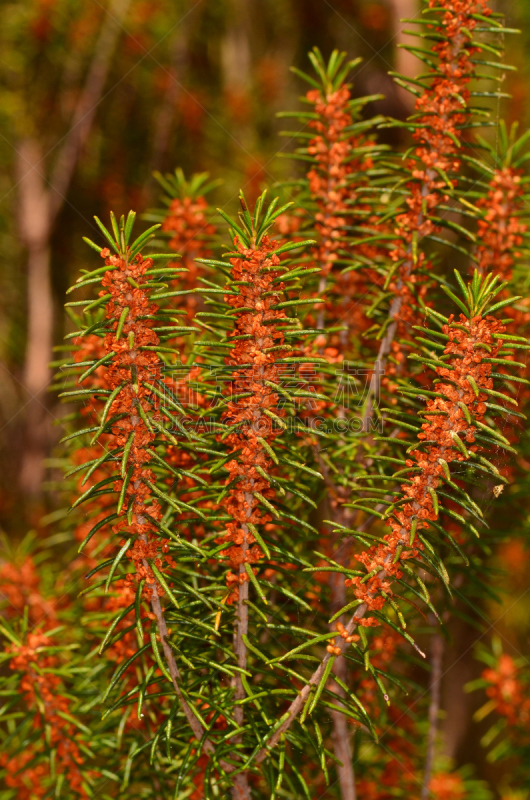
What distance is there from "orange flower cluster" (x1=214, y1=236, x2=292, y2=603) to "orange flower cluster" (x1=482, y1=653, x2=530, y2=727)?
0.53 meters

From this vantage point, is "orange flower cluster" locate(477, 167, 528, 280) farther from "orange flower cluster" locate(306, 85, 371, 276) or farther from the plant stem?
the plant stem

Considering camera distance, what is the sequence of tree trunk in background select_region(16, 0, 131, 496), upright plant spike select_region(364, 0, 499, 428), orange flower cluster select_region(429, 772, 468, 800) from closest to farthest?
1. upright plant spike select_region(364, 0, 499, 428)
2. orange flower cluster select_region(429, 772, 468, 800)
3. tree trunk in background select_region(16, 0, 131, 496)

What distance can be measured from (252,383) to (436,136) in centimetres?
31

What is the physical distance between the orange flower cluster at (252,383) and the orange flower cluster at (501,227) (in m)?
0.27

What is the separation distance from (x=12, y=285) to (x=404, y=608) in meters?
1.12

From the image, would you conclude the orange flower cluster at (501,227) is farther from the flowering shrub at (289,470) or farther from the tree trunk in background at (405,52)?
the tree trunk in background at (405,52)

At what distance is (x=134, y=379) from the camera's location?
1.44 ft

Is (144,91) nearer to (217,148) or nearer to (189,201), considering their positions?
(217,148)

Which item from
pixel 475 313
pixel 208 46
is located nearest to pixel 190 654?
pixel 475 313

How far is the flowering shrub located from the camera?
17.7 inches

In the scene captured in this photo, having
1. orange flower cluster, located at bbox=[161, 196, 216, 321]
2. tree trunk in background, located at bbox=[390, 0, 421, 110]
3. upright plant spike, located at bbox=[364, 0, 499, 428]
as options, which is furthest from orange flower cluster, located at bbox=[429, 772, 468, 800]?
tree trunk in background, located at bbox=[390, 0, 421, 110]

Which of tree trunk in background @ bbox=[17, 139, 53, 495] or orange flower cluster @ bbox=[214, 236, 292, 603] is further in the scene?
tree trunk in background @ bbox=[17, 139, 53, 495]

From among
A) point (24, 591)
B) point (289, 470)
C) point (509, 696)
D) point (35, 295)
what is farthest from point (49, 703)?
point (35, 295)

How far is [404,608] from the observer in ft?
2.35
